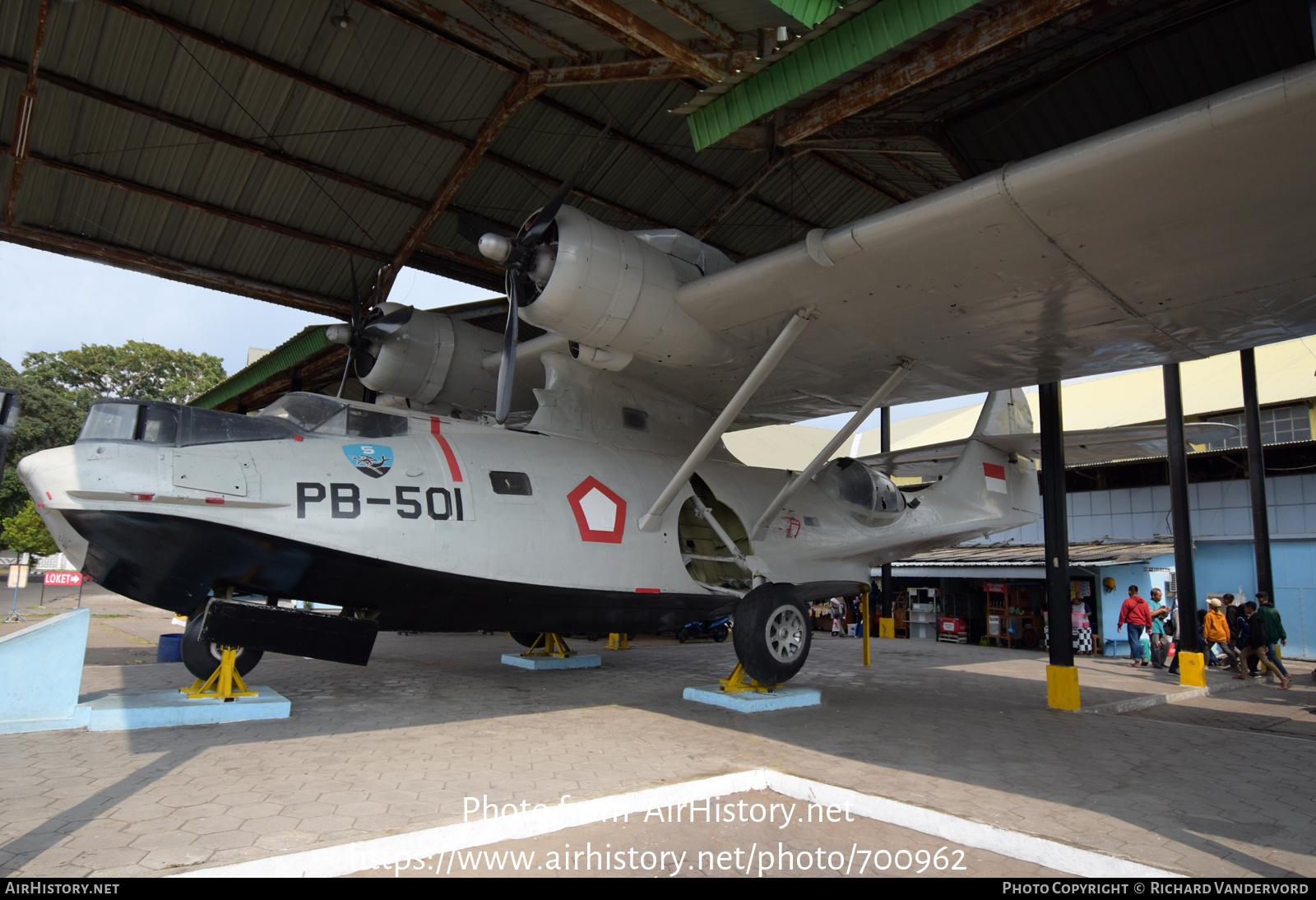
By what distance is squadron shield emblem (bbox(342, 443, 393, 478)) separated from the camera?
7098 mm

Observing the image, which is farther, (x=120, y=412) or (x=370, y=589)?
(x=370, y=589)

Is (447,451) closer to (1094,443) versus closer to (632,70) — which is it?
(632,70)

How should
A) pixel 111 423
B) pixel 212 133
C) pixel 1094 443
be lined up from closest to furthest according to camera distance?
pixel 111 423
pixel 1094 443
pixel 212 133

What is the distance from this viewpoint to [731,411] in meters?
8.50

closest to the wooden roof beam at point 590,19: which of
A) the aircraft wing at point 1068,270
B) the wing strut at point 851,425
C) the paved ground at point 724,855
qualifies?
the aircraft wing at point 1068,270

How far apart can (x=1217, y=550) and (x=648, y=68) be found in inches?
816

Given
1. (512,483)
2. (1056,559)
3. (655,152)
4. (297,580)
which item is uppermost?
(655,152)

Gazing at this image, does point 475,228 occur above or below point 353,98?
below

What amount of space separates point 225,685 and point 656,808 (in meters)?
5.15

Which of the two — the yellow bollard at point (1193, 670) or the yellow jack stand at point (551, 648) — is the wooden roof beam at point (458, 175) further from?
the yellow bollard at point (1193, 670)

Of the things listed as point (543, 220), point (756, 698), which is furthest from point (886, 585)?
point (543, 220)

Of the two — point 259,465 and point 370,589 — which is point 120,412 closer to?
point 259,465

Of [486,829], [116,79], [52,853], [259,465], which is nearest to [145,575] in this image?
[259,465]

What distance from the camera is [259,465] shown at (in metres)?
6.52
